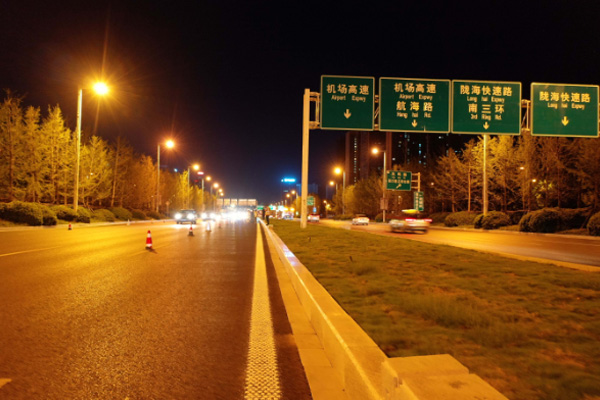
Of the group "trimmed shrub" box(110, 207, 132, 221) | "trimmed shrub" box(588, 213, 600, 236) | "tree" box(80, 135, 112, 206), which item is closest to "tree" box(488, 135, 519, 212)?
"trimmed shrub" box(588, 213, 600, 236)

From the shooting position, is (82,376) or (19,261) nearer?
(82,376)

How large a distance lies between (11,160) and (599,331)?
39924 mm

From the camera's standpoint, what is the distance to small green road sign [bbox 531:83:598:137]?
22.6 m

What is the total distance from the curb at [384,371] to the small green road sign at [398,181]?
153 ft

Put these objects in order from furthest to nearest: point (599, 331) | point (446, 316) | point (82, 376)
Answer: point (446, 316)
point (599, 331)
point (82, 376)

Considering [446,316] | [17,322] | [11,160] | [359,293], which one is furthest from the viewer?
[11,160]

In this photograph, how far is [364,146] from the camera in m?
170

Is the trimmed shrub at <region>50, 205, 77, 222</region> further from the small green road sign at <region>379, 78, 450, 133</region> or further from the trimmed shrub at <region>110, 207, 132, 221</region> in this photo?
the small green road sign at <region>379, 78, 450, 133</region>

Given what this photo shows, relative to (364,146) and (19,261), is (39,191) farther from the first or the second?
(364,146)

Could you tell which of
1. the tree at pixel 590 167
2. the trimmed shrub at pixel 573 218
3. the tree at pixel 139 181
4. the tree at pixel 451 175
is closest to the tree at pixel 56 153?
the tree at pixel 139 181

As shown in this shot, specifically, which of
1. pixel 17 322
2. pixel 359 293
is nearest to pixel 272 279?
pixel 359 293

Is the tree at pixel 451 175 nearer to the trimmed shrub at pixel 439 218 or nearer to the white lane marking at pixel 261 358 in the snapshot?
the trimmed shrub at pixel 439 218

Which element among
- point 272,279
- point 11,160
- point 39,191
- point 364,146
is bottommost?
point 272,279

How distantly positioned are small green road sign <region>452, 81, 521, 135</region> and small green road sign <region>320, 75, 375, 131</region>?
15.8 feet
